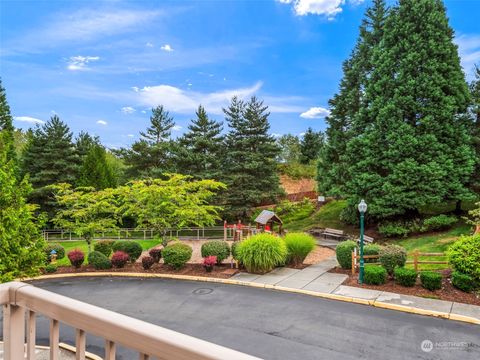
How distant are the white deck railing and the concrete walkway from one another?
31.0 feet

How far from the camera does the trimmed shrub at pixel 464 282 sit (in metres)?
9.82

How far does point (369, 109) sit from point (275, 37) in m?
7.81

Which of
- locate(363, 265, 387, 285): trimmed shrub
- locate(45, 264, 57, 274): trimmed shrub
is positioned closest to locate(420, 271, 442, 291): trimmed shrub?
locate(363, 265, 387, 285): trimmed shrub

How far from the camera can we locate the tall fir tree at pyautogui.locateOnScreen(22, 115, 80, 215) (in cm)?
2814

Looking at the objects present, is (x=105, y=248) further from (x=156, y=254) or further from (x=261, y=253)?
(x=261, y=253)

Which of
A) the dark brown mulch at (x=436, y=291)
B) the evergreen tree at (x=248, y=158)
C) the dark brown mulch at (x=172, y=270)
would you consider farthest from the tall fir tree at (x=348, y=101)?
the dark brown mulch at (x=172, y=270)

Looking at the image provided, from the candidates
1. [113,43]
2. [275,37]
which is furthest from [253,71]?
[113,43]

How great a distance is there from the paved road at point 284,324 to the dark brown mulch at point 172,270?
1.58 m

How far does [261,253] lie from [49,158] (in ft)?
78.6

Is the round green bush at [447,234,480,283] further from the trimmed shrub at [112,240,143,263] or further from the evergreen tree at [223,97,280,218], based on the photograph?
the evergreen tree at [223,97,280,218]

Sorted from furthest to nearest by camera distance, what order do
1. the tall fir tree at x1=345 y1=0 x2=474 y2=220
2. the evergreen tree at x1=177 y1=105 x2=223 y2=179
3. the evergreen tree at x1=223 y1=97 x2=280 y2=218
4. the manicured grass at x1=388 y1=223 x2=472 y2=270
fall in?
the evergreen tree at x1=177 y1=105 x2=223 y2=179, the evergreen tree at x1=223 y1=97 x2=280 y2=218, the tall fir tree at x1=345 y1=0 x2=474 y2=220, the manicured grass at x1=388 y1=223 x2=472 y2=270

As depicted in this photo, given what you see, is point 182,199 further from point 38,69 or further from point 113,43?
point 38,69

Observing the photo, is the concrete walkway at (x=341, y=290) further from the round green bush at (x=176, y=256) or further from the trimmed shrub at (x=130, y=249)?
the trimmed shrub at (x=130, y=249)

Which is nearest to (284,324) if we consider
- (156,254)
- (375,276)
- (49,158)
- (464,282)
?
(375,276)
